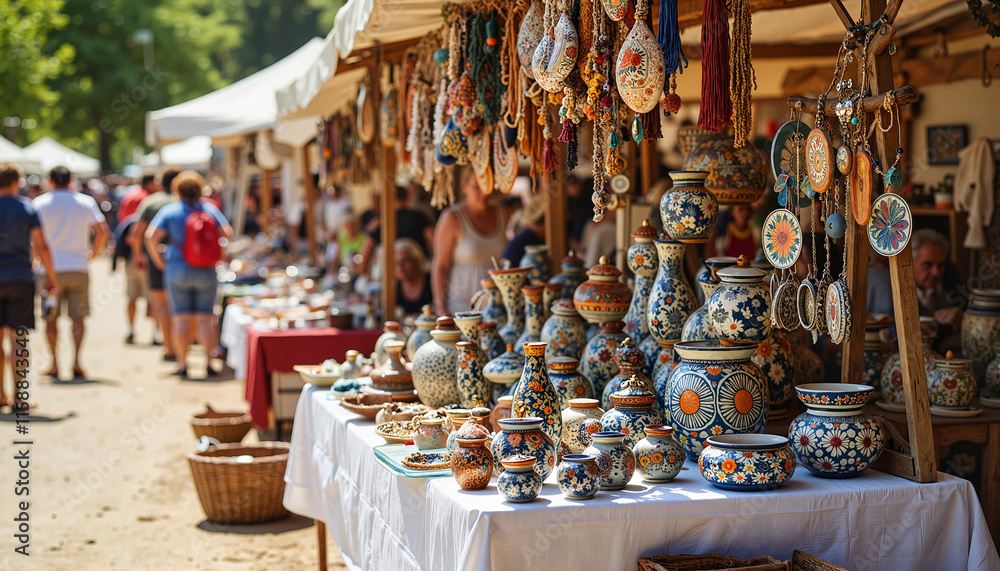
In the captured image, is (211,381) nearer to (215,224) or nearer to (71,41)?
(215,224)

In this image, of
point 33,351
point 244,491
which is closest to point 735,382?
point 244,491

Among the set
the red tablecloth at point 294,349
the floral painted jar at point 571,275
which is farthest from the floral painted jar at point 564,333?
the red tablecloth at point 294,349

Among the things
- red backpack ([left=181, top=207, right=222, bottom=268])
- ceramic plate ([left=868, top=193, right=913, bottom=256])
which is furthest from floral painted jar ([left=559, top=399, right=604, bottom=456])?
red backpack ([left=181, top=207, right=222, bottom=268])

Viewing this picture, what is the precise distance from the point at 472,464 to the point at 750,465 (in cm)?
65

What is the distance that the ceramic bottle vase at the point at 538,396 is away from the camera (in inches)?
100

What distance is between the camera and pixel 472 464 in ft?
7.63

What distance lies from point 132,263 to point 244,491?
5.68m

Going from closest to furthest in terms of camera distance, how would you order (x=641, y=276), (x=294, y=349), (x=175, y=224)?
(x=641, y=276), (x=294, y=349), (x=175, y=224)

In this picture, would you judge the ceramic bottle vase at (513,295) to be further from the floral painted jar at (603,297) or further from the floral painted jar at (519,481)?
the floral painted jar at (519,481)

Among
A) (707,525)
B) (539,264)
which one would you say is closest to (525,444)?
(707,525)

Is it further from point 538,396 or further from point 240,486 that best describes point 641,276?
point 240,486

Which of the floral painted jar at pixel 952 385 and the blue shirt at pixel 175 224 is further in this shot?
the blue shirt at pixel 175 224

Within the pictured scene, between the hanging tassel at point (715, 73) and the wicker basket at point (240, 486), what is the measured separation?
283 centimetres

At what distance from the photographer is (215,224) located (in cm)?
744
